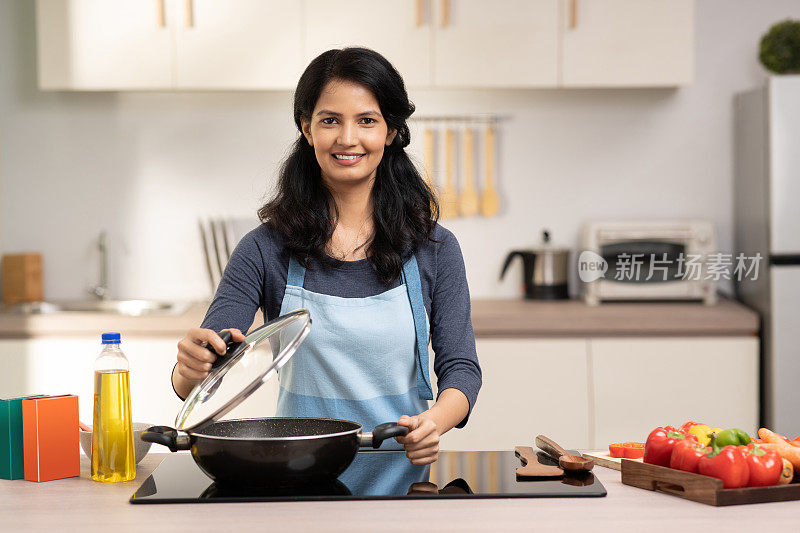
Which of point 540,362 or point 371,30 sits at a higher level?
point 371,30

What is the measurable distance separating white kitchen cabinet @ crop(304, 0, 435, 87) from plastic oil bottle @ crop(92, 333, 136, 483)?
1.97 metres

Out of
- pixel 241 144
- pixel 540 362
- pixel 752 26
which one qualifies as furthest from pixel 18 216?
pixel 752 26

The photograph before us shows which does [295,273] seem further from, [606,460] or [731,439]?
[731,439]

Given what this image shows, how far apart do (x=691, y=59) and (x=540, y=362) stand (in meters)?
1.17

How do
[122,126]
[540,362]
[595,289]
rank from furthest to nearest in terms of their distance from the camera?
[122,126] → [595,289] → [540,362]

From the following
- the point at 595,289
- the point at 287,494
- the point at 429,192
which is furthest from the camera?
the point at 595,289

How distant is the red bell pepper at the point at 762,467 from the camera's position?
4.06 ft

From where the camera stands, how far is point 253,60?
124 inches

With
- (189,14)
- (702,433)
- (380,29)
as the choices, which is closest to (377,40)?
(380,29)

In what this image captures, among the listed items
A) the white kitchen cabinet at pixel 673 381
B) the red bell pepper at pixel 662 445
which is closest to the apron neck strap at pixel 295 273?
the red bell pepper at pixel 662 445

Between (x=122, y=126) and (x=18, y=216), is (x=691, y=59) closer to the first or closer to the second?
(x=122, y=126)

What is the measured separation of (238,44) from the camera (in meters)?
3.16

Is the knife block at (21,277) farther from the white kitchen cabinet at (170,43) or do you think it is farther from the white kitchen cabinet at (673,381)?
the white kitchen cabinet at (673,381)

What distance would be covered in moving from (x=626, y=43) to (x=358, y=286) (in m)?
1.79
